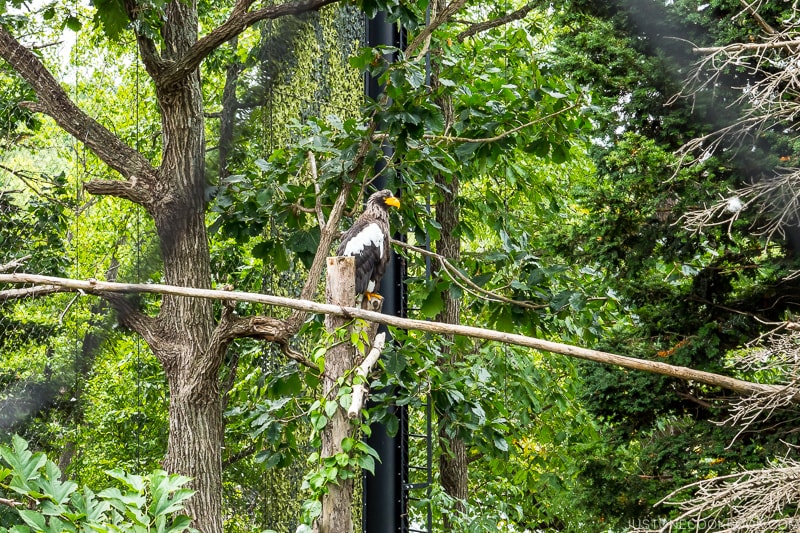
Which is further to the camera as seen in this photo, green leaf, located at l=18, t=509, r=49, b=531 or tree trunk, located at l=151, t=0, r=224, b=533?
tree trunk, located at l=151, t=0, r=224, b=533

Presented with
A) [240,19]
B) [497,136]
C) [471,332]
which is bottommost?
[471,332]

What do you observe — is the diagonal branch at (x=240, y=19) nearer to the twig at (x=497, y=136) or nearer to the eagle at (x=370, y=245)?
the twig at (x=497, y=136)

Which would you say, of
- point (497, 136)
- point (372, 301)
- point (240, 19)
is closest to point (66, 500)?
point (372, 301)

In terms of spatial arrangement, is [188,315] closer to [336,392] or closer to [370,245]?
[370,245]

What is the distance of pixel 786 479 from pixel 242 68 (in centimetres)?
347

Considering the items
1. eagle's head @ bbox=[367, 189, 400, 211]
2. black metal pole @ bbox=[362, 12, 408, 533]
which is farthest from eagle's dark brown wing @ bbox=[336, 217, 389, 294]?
black metal pole @ bbox=[362, 12, 408, 533]

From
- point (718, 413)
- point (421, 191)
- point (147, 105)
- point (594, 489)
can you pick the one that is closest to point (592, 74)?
point (421, 191)

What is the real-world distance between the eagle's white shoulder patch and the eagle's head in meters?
0.15

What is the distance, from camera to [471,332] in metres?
2.22

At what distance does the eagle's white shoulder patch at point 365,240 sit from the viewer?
10.7 ft

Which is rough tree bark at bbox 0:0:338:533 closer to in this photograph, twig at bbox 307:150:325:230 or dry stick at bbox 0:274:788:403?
twig at bbox 307:150:325:230

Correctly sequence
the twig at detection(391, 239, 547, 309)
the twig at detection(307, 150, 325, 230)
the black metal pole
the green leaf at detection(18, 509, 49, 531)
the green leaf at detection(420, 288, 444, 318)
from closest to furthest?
the green leaf at detection(18, 509, 49, 531) → the twig at detection(307, 150, 325, 230) → the twig at detection(391, 239, 547, 309) → the green leaf at detection(420, 288, 444, 318) → the black metal pole

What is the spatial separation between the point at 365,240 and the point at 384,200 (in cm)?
27

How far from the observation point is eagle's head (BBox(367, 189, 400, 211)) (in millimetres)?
3479
